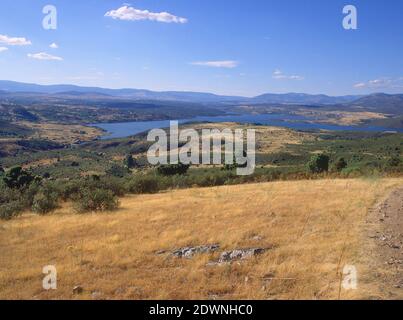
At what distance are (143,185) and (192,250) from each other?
17.5m

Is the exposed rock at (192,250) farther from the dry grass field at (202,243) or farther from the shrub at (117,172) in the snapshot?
the shrub at (117,172)

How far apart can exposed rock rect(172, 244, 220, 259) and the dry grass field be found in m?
0.33

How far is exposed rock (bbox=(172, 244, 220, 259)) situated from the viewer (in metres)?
11.1

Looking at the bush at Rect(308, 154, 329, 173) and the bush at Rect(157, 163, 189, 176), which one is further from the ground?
the bush at Rect(308, 154, 329, 173)

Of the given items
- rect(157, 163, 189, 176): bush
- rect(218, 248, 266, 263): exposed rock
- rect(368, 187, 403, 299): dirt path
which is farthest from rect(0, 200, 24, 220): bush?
rect(368, 187, 403, 299): dirt path

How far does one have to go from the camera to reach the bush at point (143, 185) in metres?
28.1

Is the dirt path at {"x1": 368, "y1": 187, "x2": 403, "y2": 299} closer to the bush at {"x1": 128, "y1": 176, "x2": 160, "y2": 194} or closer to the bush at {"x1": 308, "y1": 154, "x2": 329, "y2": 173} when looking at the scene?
the bush at {"x1": 128, "y1": 176, "x2": 160, "y2": 194}

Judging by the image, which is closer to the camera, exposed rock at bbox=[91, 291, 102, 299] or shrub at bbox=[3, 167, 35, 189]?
exposed rock at bbox=[91, 291, 102, 299]

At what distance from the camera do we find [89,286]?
358 inches

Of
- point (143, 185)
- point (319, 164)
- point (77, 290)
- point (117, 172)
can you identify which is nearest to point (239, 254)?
point (77, 290)

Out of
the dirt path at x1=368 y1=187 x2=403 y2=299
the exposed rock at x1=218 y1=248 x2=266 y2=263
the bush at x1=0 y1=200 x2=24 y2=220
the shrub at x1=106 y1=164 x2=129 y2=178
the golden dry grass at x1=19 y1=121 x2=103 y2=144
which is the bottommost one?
the shrub at x1=106 y1=164 x2=129 y2=178
